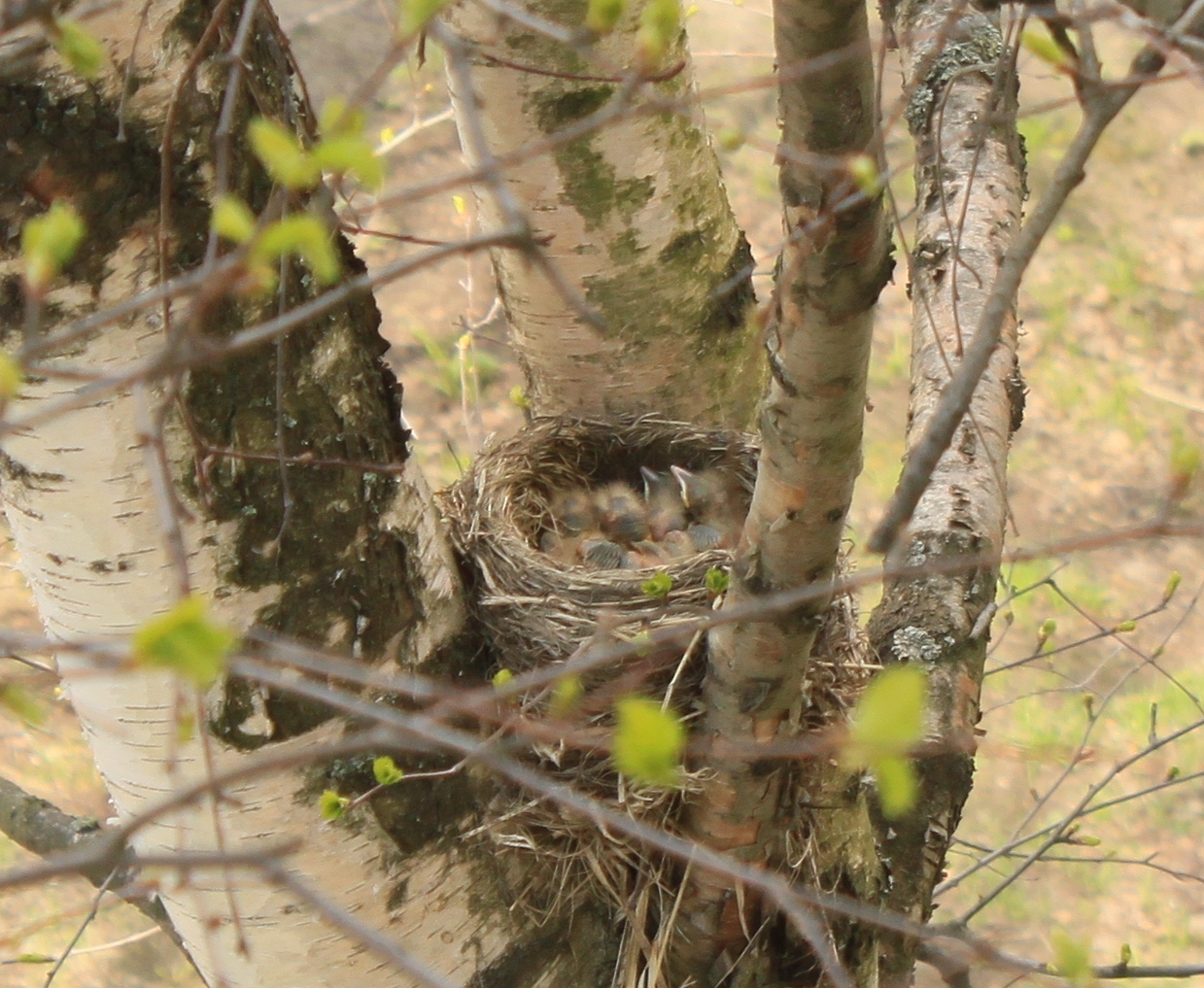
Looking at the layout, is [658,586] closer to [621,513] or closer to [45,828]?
[621,513]

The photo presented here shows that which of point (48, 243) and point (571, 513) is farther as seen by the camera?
point (571, 513)

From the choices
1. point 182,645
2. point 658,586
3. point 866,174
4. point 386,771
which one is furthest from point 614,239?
point 182,645

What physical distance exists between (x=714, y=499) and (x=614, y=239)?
567mm

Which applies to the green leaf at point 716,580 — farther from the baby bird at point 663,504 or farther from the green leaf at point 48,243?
the green leaf at point 48,243

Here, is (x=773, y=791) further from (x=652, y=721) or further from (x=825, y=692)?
(x=652, y=721)

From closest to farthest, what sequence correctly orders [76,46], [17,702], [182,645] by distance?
[182,645] → [17,702] → [76,46]

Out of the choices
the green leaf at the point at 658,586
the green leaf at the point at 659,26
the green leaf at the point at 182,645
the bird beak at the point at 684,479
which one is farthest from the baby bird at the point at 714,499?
the green leaf at the point at 182,645

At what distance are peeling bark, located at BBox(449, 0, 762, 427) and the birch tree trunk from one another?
471 mm

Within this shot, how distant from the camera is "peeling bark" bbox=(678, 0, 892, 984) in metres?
0.82

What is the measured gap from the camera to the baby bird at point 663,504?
2.07 meters

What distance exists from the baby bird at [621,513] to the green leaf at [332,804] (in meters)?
1.02

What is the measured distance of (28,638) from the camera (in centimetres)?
52

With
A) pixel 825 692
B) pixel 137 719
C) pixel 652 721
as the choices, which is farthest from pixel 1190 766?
pixel 652 721

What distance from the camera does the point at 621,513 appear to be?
2.13 meters
